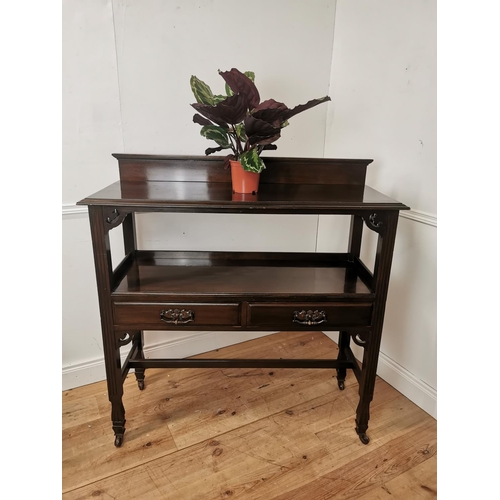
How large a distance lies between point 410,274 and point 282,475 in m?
1.08

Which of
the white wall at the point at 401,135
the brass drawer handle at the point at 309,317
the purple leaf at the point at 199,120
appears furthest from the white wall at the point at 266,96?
the brass drawer handle at the point at 309,317

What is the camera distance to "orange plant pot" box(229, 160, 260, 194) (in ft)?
4.77

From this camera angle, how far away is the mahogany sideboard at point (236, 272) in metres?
1.36

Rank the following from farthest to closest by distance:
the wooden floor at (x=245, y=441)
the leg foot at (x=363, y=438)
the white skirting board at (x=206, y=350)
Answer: the white skirting board at (x=206, y=350), the leg foot at (x=363, y=438), the wooden floor at (x=245, y=441)

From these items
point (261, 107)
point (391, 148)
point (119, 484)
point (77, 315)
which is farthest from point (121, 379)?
point (391, 148)

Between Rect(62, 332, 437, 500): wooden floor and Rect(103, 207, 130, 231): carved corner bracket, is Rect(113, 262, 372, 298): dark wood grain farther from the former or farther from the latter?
Rect(62, 332, 437, 500): wooden floor

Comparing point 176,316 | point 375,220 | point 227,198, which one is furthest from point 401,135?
point 176,316

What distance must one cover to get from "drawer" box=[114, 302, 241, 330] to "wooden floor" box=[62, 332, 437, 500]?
57 centimetres

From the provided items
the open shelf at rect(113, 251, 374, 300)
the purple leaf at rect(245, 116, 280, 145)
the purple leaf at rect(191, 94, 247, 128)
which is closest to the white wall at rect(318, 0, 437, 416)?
the open shelf at rect(113, 251, 374, 300)

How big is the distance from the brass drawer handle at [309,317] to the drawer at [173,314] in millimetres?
230

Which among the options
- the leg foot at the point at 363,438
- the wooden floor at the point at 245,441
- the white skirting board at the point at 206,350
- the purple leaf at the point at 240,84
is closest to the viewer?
the purple leaf at the point at 240,84

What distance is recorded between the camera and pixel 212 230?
2061mm

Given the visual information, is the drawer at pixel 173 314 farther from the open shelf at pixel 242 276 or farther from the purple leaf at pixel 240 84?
the purple leaf at pixel 240 84
